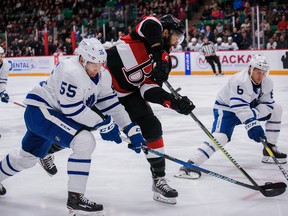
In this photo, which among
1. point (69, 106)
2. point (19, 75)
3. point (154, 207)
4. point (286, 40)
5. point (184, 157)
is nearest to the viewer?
point (69, 106)

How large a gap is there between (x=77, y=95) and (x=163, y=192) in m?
0.81

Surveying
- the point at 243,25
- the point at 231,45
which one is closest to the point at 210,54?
the point at 231,45

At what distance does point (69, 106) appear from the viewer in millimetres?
2502

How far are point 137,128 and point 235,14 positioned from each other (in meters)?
11.4

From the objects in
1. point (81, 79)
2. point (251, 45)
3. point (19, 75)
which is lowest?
point (19, 75)

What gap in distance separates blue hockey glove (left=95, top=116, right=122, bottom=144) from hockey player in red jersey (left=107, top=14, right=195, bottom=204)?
0.36m

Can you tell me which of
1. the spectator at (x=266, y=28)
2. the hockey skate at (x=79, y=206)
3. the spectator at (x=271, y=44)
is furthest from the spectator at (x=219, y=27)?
the hockey skate at (x=79, y=206)

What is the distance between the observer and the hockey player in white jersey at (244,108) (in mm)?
3346

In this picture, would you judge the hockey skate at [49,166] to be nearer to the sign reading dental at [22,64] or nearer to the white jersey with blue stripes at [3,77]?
the white jersey with blue stripes at [3,77]

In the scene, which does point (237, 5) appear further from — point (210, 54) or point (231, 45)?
point (210, 54)

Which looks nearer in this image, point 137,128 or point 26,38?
point 137,128

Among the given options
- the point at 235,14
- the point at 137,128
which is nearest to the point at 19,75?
the point at 235,14

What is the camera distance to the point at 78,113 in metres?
2.51

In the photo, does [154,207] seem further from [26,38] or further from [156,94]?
[26,38]
